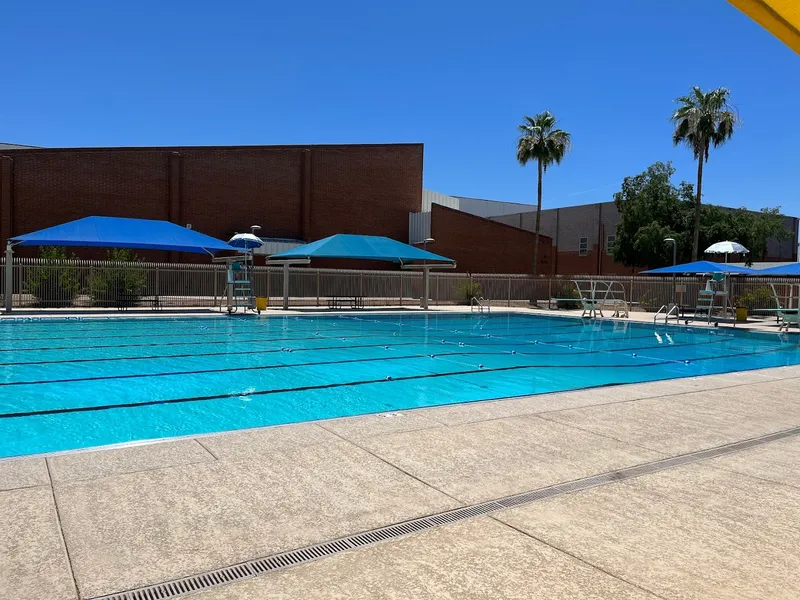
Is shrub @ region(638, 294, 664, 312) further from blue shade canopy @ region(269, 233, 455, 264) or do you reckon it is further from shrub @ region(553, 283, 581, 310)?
blue shade canopy @ region(269, 233, 455, 264)

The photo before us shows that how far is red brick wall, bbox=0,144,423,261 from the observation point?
1299 inches

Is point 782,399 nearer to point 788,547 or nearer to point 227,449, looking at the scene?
point 788,547

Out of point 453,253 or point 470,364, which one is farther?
point 453,253

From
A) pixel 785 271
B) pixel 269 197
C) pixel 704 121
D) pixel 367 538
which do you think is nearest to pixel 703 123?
pixel 704 121

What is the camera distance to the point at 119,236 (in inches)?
911

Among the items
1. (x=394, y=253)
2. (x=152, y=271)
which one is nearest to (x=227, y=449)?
(x=394, y=253)

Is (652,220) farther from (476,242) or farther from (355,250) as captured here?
(355,250)

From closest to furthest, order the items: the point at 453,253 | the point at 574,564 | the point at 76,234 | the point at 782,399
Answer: the point at 574,564 → the point at 782,399 → the point at 76,234 → the point at 453,253

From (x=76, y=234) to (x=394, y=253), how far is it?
41.8 feet

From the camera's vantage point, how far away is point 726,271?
942 inches

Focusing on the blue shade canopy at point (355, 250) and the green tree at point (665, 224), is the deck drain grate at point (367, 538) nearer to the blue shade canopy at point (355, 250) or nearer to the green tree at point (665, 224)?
the blue shade canopy at point (355, 250)

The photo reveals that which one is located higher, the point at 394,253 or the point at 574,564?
the point at 394,253

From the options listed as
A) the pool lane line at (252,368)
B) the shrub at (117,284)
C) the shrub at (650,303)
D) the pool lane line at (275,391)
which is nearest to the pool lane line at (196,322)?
the shrub at (117,284)

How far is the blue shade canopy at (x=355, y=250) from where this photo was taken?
26562 millimetres
